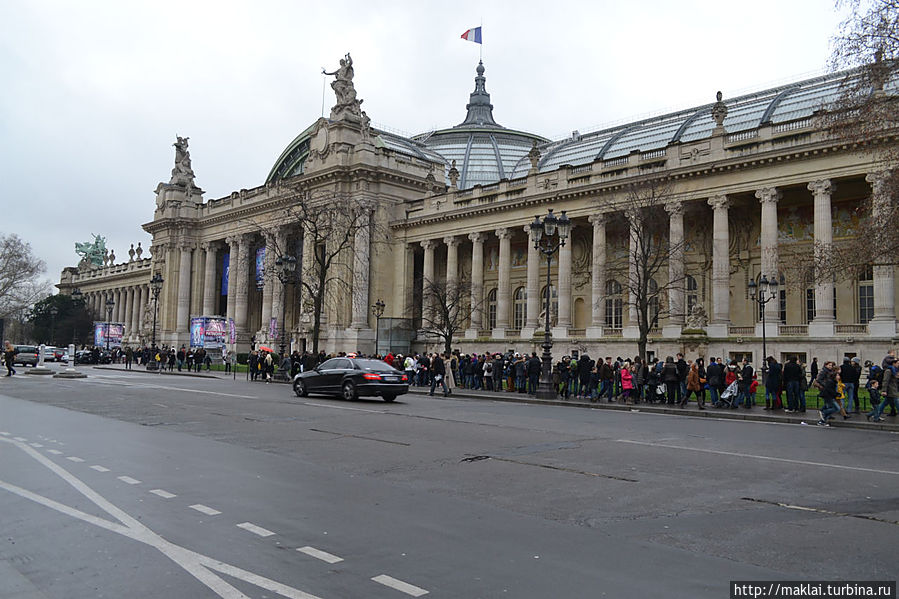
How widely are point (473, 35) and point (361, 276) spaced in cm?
2798

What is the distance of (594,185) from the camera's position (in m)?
43.2

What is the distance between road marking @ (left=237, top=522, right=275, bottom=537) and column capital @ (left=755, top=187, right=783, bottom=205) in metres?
36.0

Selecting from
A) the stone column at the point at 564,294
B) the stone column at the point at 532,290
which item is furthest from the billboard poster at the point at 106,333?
the stone column at the point at 564,294

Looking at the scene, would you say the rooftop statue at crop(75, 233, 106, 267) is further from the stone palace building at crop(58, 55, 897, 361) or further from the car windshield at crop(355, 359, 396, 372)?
the car windshield at crop(355, 359, 396, 372)

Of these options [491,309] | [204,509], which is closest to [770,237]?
[491,309]

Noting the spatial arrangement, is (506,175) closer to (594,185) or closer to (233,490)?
(594,185)

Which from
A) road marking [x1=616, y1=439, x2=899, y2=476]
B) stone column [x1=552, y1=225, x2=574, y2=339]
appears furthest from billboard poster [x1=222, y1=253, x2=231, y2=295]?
road marking [x1=616, y1=439, x2=899, y2=476]

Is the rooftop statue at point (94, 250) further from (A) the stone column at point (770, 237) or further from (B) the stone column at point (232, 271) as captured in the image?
(A) the stone column at point (770, 237)

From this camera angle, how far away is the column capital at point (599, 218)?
4316cm

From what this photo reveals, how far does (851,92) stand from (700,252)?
2324 centimetres

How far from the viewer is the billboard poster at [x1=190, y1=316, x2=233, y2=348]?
178ft

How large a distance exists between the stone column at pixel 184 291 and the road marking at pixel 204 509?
73.0 meters

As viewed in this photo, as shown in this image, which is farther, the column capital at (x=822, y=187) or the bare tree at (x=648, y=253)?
the column capital at (x=822, y=187)

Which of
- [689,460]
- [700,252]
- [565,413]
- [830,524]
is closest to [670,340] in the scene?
[700,252]
